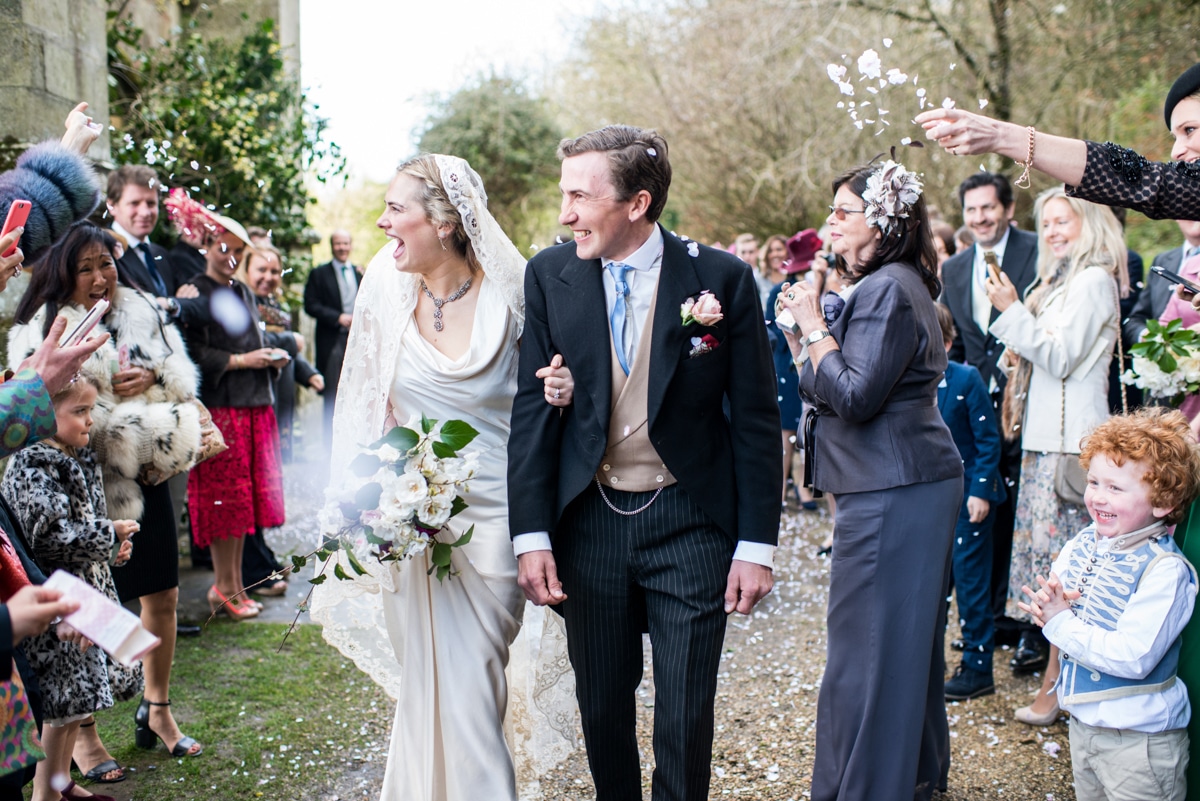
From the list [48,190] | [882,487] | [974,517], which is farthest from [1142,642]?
[48,190]

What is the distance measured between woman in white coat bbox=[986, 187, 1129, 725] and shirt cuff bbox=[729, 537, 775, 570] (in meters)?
2.31

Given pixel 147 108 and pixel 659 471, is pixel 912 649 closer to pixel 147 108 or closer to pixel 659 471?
pixel 659 471

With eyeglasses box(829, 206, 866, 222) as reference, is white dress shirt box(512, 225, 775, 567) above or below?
below

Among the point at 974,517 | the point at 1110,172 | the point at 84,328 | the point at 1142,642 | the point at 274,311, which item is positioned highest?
the point at 1110,172

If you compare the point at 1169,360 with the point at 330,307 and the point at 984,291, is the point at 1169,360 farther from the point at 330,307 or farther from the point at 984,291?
the point at 330,307

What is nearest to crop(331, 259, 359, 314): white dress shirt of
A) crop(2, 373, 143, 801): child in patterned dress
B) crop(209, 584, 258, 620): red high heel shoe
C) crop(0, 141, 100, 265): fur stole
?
crop(209, 584, 258, 620): red high heel shoe

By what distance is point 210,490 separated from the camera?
5.88 meters

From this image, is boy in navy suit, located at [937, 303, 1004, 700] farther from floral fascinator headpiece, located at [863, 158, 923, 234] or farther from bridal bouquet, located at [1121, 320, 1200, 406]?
floral fascinator headpiece, located at [863, 158, 923, 234]

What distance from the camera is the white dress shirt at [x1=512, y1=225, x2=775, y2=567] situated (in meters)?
3.05

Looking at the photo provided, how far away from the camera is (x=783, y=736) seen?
4.43m

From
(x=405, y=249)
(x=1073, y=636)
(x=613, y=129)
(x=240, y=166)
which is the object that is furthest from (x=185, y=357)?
(x=240, y=166)

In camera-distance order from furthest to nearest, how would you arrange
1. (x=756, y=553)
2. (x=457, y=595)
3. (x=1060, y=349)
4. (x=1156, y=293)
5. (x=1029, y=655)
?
(x=1156, y=293) < (x=1029, y=655) < (x=1060, y=349) < (x=457, y=595) < (x=756, y=553)

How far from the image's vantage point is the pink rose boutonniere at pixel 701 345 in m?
2.97

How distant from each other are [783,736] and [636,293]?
2372 mm
